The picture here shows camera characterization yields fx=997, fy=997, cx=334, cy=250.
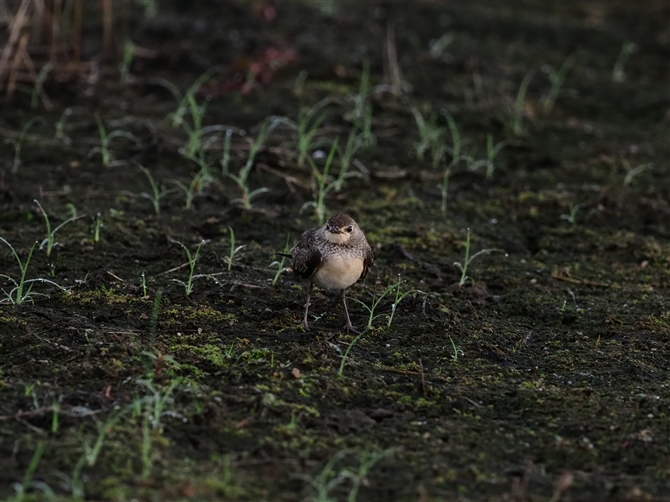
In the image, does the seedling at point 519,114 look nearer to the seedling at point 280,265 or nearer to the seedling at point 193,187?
the seedling at point 193,187

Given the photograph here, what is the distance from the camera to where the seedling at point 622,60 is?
9.68 metres

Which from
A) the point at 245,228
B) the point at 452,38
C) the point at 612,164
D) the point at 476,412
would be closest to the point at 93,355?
the point at 476,412

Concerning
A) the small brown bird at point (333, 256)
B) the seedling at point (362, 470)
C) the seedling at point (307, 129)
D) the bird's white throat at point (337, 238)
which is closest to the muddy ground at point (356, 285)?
the seedling at point (362, 470)

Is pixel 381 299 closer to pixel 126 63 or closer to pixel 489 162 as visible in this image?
pixel 489 162

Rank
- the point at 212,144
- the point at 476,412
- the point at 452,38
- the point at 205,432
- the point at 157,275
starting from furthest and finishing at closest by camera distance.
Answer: the point at 452,38, the point at 212,144, the point at 157,275, the point at 476,412, the point at 205,432

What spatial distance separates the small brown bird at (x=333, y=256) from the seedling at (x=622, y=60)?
532 centimetres

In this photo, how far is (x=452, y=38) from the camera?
33.4 feet

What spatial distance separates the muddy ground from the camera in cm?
388

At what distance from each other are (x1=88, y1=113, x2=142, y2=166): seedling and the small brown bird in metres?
2.45

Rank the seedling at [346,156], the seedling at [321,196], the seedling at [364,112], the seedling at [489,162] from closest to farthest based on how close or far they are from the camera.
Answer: the seedling at [321,196]
the seedling at [346,156]
the seedling at [489,162]
the seedling at [364,112]

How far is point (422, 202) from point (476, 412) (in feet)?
9.66

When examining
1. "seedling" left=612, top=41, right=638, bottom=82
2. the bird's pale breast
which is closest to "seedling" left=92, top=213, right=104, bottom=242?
the bird's pale breast

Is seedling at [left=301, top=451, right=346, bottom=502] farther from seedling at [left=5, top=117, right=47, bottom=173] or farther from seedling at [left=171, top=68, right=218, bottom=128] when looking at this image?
seedling at [left=5, top=117, right=47, bottom=173]

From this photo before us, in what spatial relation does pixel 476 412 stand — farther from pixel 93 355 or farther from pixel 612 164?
pixel 612 164
